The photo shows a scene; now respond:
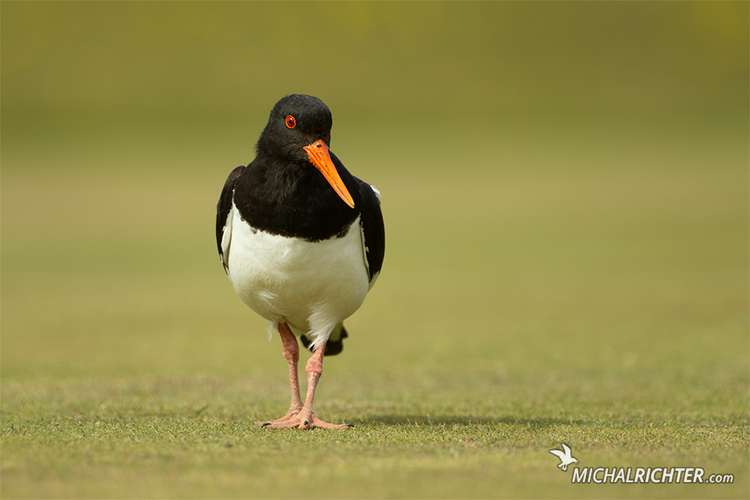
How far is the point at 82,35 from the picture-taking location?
5525 centimetres

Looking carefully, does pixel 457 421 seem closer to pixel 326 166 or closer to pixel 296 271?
pixel 296 271

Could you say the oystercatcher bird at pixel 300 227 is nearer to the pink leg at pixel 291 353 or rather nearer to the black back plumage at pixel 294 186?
the black back plumage at pixel 294 186

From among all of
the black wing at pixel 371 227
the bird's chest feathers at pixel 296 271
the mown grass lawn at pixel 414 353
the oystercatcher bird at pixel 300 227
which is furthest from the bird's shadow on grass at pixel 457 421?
the black wing at pixel 371 227

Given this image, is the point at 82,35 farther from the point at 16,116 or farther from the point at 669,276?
the point at 669,276

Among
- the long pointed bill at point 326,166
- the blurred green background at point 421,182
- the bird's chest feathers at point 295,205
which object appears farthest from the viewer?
the blurred green background at point 421,182
